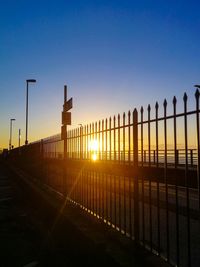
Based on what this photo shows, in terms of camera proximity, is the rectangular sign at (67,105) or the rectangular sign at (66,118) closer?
the rectangular sign at (67,105)

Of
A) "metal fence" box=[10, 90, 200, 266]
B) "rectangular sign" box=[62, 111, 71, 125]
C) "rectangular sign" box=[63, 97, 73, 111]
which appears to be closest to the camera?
"metal fence" box=[10, 90, 200, 266]

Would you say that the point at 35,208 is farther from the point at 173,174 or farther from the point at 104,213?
the point at 173,174

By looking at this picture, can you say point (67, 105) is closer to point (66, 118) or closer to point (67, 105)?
point (67, 105)

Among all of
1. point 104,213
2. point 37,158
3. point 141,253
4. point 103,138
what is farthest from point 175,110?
point 37,158

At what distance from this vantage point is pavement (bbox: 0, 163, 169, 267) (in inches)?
227

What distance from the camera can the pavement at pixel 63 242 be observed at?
5762 millimetres

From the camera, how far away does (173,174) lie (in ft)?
16.6

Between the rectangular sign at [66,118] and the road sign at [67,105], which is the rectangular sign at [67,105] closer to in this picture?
the road sign at [67,105]

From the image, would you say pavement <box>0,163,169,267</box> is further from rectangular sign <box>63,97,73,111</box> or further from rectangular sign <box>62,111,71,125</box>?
rectangular sign <box>63,97,73,111</box>

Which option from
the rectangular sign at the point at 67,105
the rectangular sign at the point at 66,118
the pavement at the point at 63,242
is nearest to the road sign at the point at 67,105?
the rectangular sign at the point at 67,105

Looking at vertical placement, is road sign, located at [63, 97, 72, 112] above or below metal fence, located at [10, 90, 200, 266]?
above

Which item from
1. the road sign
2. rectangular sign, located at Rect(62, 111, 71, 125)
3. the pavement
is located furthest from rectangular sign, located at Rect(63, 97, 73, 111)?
A: the pavement

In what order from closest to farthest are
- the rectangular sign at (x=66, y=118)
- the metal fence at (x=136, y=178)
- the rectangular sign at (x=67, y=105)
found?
1. the metal fence at (x=136, y=178)
2. the rectangular sign at (x=67, y=105)
3. the rectangular sign at (x=66, y=118)

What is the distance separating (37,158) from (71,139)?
7925 mm
